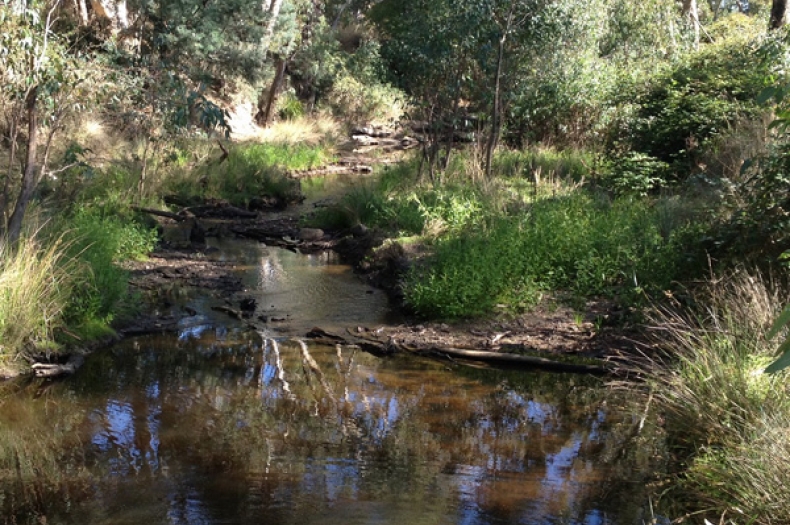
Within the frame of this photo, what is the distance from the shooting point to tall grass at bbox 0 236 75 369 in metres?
7.07

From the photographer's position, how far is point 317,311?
32.3 feet

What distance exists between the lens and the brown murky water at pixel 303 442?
508cm

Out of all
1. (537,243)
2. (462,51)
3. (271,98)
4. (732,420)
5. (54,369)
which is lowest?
(54,369)

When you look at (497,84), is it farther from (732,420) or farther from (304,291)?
(732,420)

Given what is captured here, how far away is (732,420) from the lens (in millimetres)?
5316

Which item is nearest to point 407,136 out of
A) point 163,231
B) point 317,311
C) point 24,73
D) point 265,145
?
point 265,145

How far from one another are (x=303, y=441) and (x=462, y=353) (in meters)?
2.57

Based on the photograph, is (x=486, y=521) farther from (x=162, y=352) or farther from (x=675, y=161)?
(x=675, y=161)

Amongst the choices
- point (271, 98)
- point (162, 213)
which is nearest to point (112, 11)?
point (271, 98)

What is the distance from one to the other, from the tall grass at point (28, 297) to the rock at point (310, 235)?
21.4 ft

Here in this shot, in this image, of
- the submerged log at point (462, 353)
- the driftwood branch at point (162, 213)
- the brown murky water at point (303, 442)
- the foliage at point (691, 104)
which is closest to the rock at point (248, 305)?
the brown murky water at point (303, 442)

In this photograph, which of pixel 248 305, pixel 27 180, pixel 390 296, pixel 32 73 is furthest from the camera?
pixel 390 296

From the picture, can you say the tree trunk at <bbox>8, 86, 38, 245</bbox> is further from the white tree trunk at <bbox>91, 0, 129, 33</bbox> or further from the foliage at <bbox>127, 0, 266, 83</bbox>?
the white tree trunk at <bbox>91, 0, 129, 33</bbox>

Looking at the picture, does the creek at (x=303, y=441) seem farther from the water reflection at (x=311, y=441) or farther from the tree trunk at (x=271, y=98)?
the tree trunk at (x=271, y=98)
